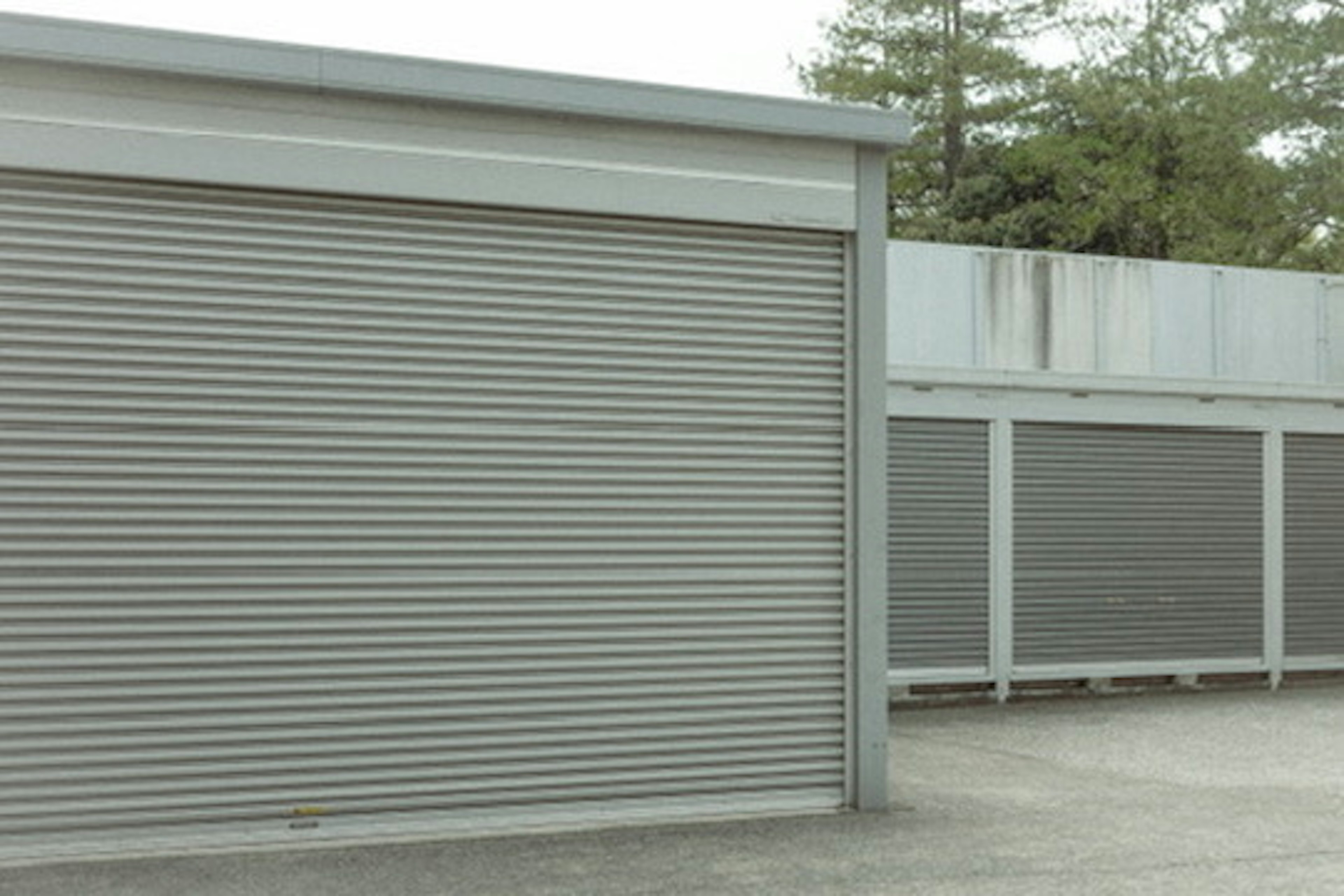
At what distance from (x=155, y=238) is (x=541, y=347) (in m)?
1.91

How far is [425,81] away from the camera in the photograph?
31.2 ft

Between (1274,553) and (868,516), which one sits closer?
(868,516)

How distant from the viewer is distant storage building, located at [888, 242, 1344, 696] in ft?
54.4

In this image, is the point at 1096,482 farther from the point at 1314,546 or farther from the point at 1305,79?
the point at 1305,79

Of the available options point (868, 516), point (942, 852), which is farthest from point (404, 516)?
point (942, 852)

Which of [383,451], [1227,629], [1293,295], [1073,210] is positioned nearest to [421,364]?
[383,451]

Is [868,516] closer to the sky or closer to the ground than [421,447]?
closer to the ground

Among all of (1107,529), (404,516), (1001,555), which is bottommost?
(1001,555)

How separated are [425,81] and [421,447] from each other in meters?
1.71

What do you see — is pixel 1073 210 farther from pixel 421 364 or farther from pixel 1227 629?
pixel 421 364

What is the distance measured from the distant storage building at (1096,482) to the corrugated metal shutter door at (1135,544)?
18 mm

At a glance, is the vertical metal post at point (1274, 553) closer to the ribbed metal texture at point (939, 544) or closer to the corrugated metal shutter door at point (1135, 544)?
the corrugated metal shutter door at point (1135, 544)

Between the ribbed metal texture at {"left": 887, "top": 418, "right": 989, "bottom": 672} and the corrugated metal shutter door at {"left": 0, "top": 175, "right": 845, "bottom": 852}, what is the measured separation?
592 cm

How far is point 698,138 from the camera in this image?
403 inches
